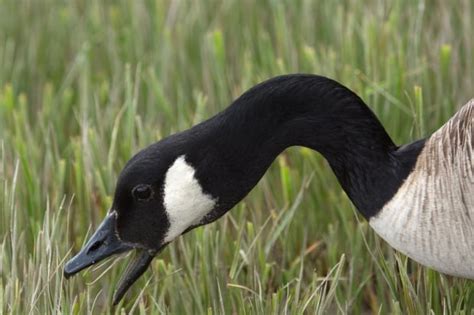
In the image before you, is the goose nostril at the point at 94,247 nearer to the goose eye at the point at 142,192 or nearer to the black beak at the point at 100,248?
the black beak at the point at 100,248

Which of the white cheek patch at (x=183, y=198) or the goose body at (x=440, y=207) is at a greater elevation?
the white cheek patch at (x=183, y=198)

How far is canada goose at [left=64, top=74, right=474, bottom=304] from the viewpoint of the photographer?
3.24 meters

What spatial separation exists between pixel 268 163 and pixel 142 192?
42 centimetres

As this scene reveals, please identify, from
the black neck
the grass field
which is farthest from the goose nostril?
the black neck

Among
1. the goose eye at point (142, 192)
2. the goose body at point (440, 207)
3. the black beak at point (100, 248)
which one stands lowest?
the goose body at point (440, 207)

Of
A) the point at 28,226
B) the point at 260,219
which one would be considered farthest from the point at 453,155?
the point at 28,226

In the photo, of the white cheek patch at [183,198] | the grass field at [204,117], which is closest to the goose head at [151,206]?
the white cheek patch at [183,198]

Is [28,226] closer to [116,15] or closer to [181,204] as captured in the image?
[181,204]

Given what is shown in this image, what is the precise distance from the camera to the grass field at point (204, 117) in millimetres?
3564

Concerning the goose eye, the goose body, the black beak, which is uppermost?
the goose eye

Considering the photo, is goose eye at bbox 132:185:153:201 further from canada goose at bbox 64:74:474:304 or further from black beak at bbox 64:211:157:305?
black beak at bbox 64:211:157:305

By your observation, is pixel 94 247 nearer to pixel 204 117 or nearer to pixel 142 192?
pixel 142 192

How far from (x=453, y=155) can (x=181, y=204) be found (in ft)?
2.77

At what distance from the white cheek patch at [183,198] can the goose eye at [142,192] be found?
0.05 m
